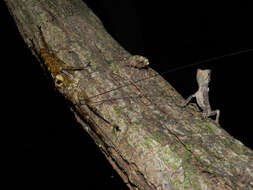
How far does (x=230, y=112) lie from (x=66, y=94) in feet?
13.3

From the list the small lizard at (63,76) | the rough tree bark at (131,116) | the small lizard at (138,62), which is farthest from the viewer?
the small lizard at (138,62)

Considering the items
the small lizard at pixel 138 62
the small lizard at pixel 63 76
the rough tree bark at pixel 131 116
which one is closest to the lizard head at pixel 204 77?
the rough tree bark at pixel 131 116

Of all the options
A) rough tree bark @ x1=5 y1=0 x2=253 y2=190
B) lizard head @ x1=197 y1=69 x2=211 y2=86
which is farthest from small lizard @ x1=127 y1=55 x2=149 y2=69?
lizard head @ x1=197 y1=69 x2=211 y2=86

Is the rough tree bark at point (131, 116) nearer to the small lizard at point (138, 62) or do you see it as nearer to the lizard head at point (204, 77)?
the small lizard at point (138, 62)

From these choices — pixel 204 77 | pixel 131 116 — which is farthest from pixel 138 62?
pixel 204 77

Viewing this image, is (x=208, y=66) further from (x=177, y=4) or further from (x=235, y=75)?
(x=177, y=4)

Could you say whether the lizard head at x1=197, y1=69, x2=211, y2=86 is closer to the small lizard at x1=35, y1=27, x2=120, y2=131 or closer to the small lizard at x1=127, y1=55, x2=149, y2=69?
the small lizard at x1=127, y1=55, x2=149, y2=69

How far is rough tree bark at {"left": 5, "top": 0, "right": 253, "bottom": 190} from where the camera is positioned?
1.59 metres

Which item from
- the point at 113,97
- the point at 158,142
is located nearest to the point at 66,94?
the point at 113,97

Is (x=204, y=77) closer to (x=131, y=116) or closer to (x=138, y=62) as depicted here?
(x=138, y=62)

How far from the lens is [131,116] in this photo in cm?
190

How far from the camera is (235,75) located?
16.5ft

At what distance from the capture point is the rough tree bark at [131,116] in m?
1.59

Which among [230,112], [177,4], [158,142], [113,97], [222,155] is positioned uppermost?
[177,4]
